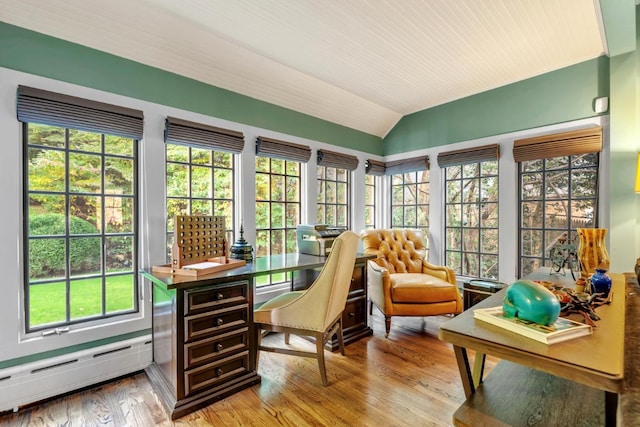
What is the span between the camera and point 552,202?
3.15 metres

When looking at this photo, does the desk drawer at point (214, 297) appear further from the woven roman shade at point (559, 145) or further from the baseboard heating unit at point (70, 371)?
the woven roman shade at point (559, 145)

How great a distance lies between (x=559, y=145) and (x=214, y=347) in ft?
11.7

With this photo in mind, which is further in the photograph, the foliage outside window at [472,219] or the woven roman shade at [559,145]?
the foliage outside window at [472,219]

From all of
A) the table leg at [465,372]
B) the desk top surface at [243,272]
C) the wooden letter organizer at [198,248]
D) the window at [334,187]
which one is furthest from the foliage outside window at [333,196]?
the table leg at [465,372]

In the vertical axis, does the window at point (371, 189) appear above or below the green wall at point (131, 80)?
below

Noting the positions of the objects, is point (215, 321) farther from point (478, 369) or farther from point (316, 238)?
point (478, 369)

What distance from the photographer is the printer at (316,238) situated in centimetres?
287

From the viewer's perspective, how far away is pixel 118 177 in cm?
240

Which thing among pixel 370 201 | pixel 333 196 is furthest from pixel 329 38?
pixel 370 201

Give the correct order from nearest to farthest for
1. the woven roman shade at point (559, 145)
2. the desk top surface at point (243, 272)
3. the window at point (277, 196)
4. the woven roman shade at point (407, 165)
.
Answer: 1. the desk top surface at point (243, 272)
2. the woven roman shade at point (559, 145)
3. the window at point (277, 196)
4. the woven roman shade at point (407, 165)

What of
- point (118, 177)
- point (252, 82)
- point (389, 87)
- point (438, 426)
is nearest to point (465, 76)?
point (389, 87)

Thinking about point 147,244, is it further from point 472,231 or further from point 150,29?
point 472,231

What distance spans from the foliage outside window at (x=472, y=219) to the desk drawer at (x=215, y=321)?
2824mm

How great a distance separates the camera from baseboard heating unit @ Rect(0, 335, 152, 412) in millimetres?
1893
